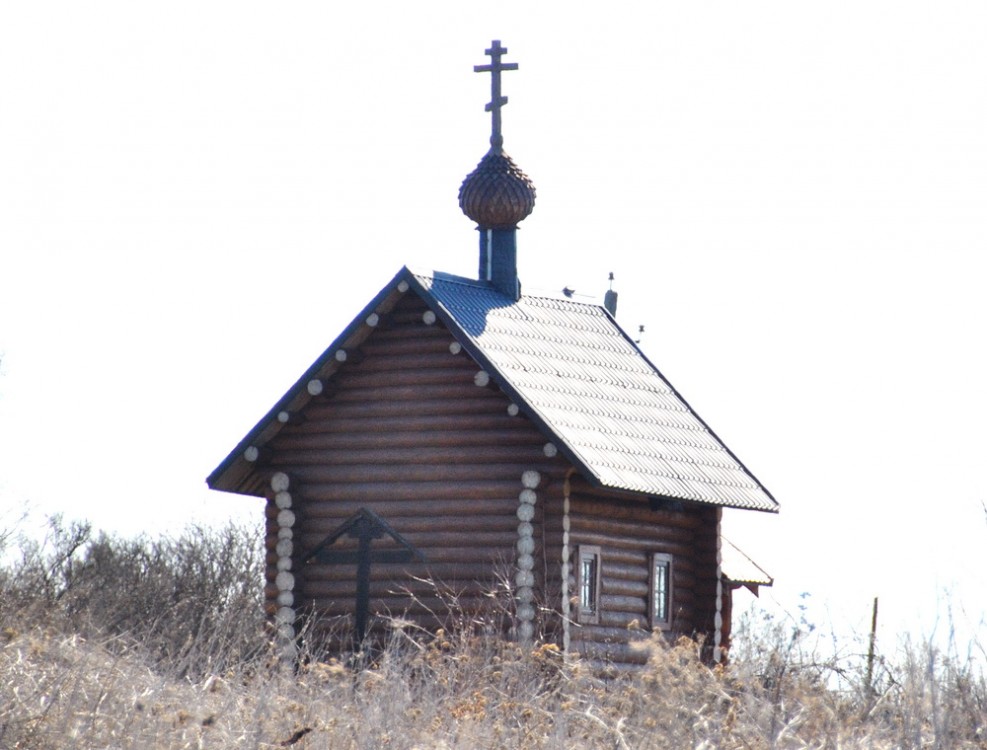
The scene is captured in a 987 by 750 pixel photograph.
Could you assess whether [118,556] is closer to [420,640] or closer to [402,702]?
[420,640]

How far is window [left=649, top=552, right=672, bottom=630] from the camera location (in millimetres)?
20672

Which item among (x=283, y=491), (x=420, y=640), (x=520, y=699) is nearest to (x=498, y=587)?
(x=420, y=640)

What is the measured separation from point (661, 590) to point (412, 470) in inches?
140

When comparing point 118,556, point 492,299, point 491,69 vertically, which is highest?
point 491,69

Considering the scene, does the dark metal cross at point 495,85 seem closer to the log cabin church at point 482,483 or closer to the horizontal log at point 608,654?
the log cabin church at point 482,483

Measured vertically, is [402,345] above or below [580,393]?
above

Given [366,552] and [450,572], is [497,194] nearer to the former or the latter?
[366,552]

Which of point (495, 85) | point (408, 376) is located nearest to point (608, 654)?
point (408, 376)

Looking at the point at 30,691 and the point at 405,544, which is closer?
the point at 30,691

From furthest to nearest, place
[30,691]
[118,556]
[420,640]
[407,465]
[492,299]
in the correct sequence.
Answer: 1. [118,556]
2. [492,299]
3. [407,465]
4. [420,640]
5. [30,691]

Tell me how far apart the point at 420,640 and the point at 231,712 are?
644 cm

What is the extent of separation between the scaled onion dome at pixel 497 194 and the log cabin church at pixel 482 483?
1.17 m

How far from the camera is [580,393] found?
20500mm

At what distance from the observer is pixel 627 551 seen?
66.7 ft
